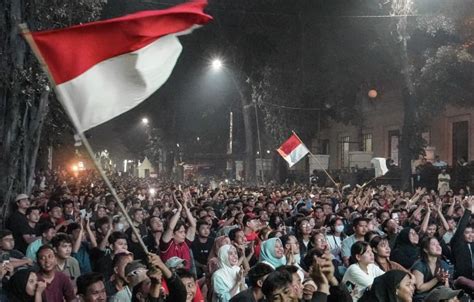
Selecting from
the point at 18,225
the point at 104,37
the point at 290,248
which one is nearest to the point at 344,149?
the point at 18,225

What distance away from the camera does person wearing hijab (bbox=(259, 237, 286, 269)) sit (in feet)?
26.8

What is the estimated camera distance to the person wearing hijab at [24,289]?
5807 mm

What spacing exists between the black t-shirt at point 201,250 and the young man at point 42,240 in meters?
2.14

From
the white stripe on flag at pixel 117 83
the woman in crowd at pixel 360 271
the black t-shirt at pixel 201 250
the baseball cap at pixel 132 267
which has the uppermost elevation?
the white stripe on flag at pixel 117 83

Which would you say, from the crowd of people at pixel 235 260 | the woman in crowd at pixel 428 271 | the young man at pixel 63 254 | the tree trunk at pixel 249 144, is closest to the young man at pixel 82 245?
the crowd of people at pixel 235 260

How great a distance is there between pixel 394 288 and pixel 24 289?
340cm

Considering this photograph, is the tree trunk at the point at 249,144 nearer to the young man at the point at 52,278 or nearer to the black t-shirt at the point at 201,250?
the black t-shirt at the point at 201,250

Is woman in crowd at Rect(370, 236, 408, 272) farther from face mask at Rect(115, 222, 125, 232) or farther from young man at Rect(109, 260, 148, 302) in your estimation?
face mask at Rect(115, 222, 125, 232)

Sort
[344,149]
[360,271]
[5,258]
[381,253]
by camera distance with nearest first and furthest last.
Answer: [5,258] < [360,271] < [381,253] < [344,149]

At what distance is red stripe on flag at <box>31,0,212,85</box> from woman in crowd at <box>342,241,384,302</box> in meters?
3.19

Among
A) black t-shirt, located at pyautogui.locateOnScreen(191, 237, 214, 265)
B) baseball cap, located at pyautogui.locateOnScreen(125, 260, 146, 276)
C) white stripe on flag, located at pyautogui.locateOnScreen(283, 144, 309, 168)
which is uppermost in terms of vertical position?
white stripe on flag, located at pyautogui.locateOnScreen(283, 144, 309, 168)

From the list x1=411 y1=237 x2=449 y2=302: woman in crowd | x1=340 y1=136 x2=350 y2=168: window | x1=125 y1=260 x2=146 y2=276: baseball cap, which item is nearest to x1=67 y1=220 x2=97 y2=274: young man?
x1=125 y1=260 x2=146 y2=276: baseball cap

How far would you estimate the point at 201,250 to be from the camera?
971 centimetres

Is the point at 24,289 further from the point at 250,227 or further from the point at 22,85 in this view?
the point at 22,85
